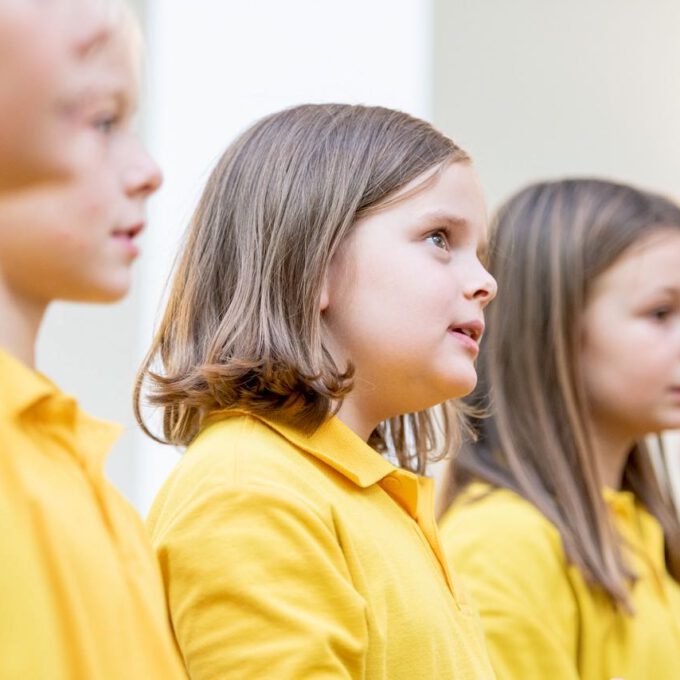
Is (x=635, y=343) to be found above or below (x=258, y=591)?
below

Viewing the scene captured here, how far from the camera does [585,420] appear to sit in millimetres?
1658

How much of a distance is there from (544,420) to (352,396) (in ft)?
1.82

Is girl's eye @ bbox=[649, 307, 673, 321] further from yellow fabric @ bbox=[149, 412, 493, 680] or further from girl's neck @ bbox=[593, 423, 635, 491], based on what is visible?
yellow fabric @ bbox=[149, 412, 493, 680]

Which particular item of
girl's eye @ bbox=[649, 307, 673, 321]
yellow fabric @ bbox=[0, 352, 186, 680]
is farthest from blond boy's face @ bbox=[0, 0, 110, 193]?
girl's eye @ bbox=[649, 307, 673, 321]

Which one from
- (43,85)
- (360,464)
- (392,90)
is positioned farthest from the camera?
(392,90)

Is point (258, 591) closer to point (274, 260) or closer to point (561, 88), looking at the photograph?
point (274, 260)

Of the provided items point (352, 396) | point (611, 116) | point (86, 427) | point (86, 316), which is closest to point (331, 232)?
point (352, 396)

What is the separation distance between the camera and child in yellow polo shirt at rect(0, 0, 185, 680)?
698 millimetres

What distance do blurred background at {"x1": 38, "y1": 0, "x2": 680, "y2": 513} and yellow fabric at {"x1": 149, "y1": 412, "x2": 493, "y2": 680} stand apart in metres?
0.95

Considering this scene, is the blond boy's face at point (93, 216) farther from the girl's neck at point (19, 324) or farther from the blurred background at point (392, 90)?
the blurred background at point (392, 90)

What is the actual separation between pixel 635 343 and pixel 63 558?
42.5 inches

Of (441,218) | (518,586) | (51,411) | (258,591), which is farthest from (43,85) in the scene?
(518,586)

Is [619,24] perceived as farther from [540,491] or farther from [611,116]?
[540,491]

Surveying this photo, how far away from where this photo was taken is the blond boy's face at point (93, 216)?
2.39 ft
